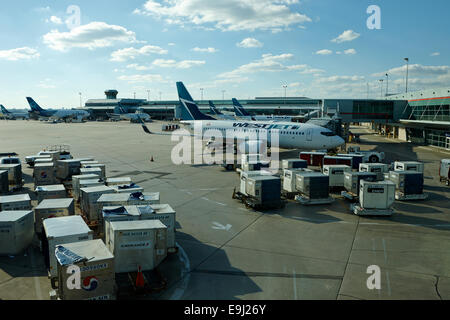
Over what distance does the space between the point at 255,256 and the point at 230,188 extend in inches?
519

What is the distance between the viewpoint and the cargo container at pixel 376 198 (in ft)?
68.6

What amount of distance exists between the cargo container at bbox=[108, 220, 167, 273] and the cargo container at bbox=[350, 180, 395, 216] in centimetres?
1328

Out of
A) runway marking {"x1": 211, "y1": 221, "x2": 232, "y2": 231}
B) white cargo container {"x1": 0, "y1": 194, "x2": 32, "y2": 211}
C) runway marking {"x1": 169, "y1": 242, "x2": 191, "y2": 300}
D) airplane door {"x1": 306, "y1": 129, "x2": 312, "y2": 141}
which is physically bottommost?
runway marking {"x1": 169, "y1": 242, "x2": 191, "y2": 300}

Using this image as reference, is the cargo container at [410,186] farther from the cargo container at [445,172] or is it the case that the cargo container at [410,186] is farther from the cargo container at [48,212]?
the cargo container at [48,212]

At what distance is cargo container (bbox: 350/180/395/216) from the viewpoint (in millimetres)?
20922

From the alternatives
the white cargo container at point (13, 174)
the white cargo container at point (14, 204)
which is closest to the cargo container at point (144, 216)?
the white cargo container at point (14, 204)

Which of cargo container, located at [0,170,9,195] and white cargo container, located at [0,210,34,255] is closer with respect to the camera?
white cargo container, located at [0,210,34,255]

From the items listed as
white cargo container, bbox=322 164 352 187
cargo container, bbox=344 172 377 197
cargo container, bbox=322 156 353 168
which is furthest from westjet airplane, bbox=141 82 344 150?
cargo container, bbox=344 172 377 197

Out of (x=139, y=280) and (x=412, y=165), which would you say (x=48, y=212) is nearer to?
(x=139, y=280)

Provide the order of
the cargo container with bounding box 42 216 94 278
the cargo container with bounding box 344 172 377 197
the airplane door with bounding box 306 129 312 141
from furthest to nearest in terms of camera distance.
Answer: the airplane door with bounding box 306 129 312 141
the cargo container with bounding box 344 172 377 197
the cargo container with bounding box 42 216 94 278

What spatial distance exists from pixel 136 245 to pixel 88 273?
252 cm

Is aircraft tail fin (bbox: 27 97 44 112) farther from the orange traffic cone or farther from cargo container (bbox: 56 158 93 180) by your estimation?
the orange traffic cone

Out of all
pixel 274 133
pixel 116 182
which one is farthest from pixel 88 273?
pixel 274 133

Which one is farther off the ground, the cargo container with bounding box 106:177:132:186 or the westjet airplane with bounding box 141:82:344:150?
the westjet airplane with bounding box 141:82:344:150
